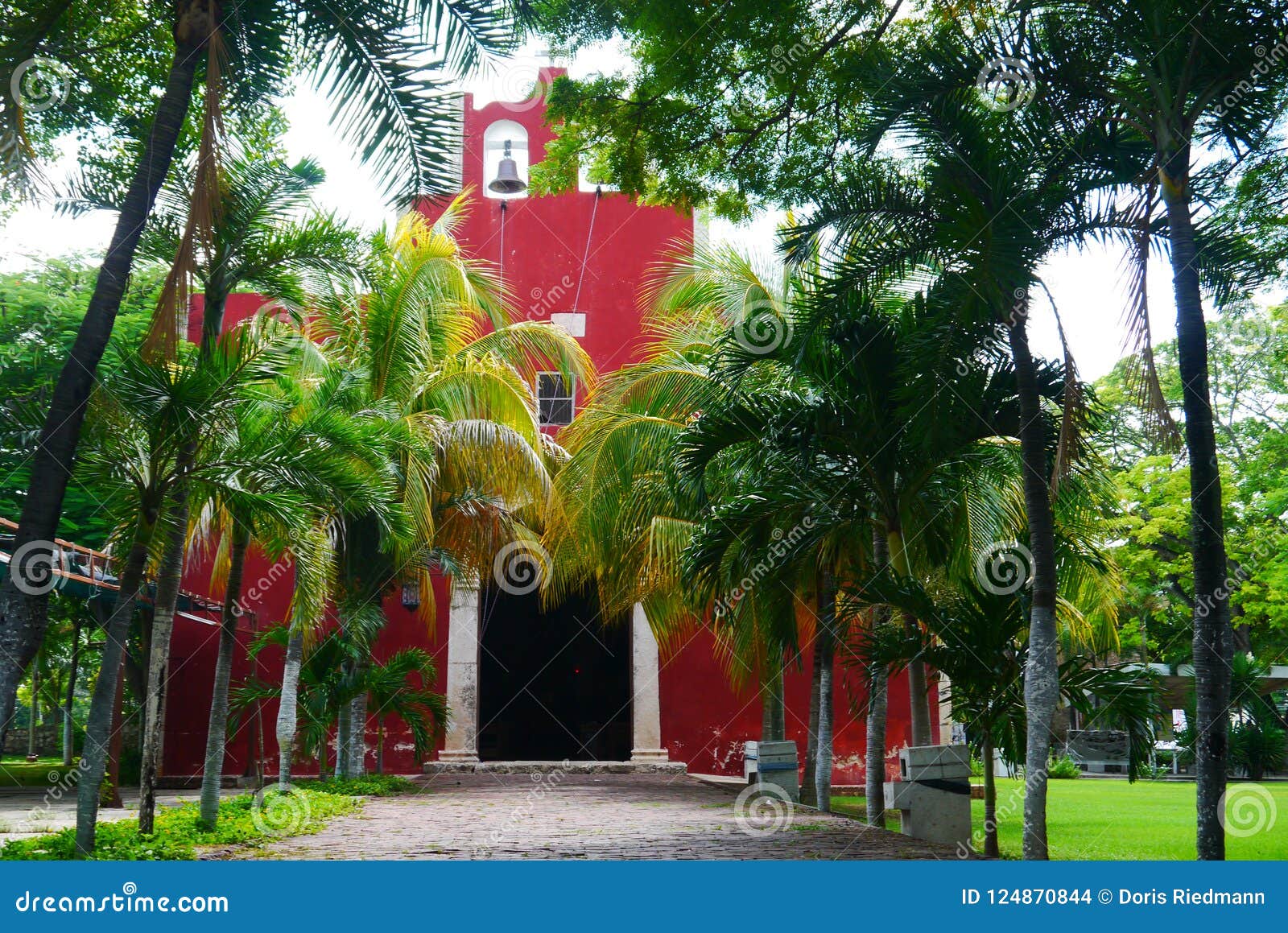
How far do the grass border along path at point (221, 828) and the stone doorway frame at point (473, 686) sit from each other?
439cm

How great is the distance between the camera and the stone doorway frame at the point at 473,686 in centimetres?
1898

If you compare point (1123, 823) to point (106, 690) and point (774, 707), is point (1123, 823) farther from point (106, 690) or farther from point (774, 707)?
point (106, 690)

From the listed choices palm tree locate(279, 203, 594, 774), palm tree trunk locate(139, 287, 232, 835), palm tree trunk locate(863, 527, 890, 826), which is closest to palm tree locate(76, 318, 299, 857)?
palm tree trunk locate(139, 287, 232, 835)

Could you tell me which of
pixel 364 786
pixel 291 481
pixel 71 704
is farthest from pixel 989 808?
pixel 71 704

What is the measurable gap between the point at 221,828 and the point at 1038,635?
672 cm

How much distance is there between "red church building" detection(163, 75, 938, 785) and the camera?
19094 millimetres

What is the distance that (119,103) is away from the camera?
953cm

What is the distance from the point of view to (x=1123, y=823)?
1434cm

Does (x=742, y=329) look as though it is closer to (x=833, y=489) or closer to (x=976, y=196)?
(x=833, y=489)

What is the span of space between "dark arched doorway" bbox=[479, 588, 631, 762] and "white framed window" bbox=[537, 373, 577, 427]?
552 centimetres

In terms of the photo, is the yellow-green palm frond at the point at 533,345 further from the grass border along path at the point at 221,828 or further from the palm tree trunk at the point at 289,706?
the grass border along path at the point at 221,828

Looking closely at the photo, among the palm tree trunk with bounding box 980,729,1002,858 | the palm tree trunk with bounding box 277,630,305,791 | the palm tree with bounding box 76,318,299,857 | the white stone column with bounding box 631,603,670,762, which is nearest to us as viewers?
the palm tree with bounding box 76,318,299,857

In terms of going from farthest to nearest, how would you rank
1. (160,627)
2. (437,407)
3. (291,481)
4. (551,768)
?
(551,768) < (437,407) < (160,627) < (291,481)

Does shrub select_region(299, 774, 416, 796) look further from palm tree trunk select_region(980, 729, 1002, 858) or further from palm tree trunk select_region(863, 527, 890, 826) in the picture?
palm tree trunk select_region(980, 729, 1002, 858)
